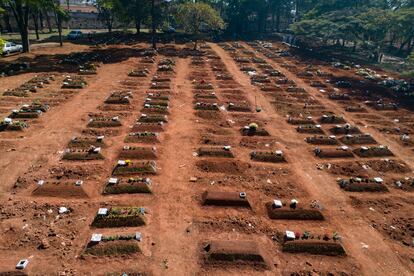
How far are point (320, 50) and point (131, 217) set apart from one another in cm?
5913

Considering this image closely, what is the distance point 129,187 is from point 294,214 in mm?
8470

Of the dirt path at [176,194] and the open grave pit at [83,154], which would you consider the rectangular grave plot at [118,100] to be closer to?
the dirt path at [176,194]

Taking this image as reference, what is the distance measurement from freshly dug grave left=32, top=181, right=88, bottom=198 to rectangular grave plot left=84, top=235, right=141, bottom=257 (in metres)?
3.79

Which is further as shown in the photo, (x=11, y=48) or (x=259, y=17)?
(x=259, y=17)

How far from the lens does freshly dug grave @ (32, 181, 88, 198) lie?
17047mm

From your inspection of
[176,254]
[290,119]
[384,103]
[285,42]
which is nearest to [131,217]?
[176,254]

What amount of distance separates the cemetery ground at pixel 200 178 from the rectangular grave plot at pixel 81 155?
0.10m

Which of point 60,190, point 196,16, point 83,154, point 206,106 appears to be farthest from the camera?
point 196,16

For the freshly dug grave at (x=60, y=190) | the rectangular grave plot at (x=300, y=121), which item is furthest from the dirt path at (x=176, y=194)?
the rectangular grave plot at (x=300, y=121)

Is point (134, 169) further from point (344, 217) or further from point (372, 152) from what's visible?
point (372, 152)

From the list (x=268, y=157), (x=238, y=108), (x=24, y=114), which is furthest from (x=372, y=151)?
(x=24, y=114)

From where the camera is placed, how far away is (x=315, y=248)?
14375 millimetres

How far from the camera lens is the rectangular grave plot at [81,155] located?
2039 cm

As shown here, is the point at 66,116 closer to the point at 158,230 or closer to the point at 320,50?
the point at 158,230
